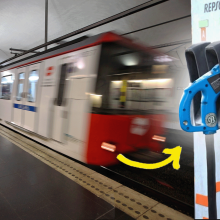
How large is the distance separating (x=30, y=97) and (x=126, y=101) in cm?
352

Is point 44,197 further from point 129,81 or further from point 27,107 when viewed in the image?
point 27,107

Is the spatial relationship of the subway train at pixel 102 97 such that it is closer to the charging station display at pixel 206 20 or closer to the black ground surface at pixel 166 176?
the black ground surface at pixel 166 176

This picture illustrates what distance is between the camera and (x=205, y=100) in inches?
36.0

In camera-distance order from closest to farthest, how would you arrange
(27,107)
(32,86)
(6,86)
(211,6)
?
(211,6) → (32,86) → (27,107) → (6,86)

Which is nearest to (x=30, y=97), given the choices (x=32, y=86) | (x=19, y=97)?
(x=32, y=86)

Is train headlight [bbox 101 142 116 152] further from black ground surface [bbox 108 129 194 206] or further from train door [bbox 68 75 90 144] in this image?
black ground surface [bbox 108 129 194 206]

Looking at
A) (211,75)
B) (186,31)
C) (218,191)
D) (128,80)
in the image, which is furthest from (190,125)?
(186,31)

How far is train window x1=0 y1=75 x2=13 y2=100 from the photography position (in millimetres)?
7945

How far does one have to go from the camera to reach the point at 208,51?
93cm

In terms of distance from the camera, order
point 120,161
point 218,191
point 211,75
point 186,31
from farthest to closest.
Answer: point 186,31 → point 120,161 → point 218,191 → point 211,75

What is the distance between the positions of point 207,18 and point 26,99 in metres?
6.19

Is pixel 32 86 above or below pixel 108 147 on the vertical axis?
above

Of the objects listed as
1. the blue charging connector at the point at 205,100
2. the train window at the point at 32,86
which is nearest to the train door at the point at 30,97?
the train window at the point at 32,86

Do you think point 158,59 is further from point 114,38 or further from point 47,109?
point 47,109
